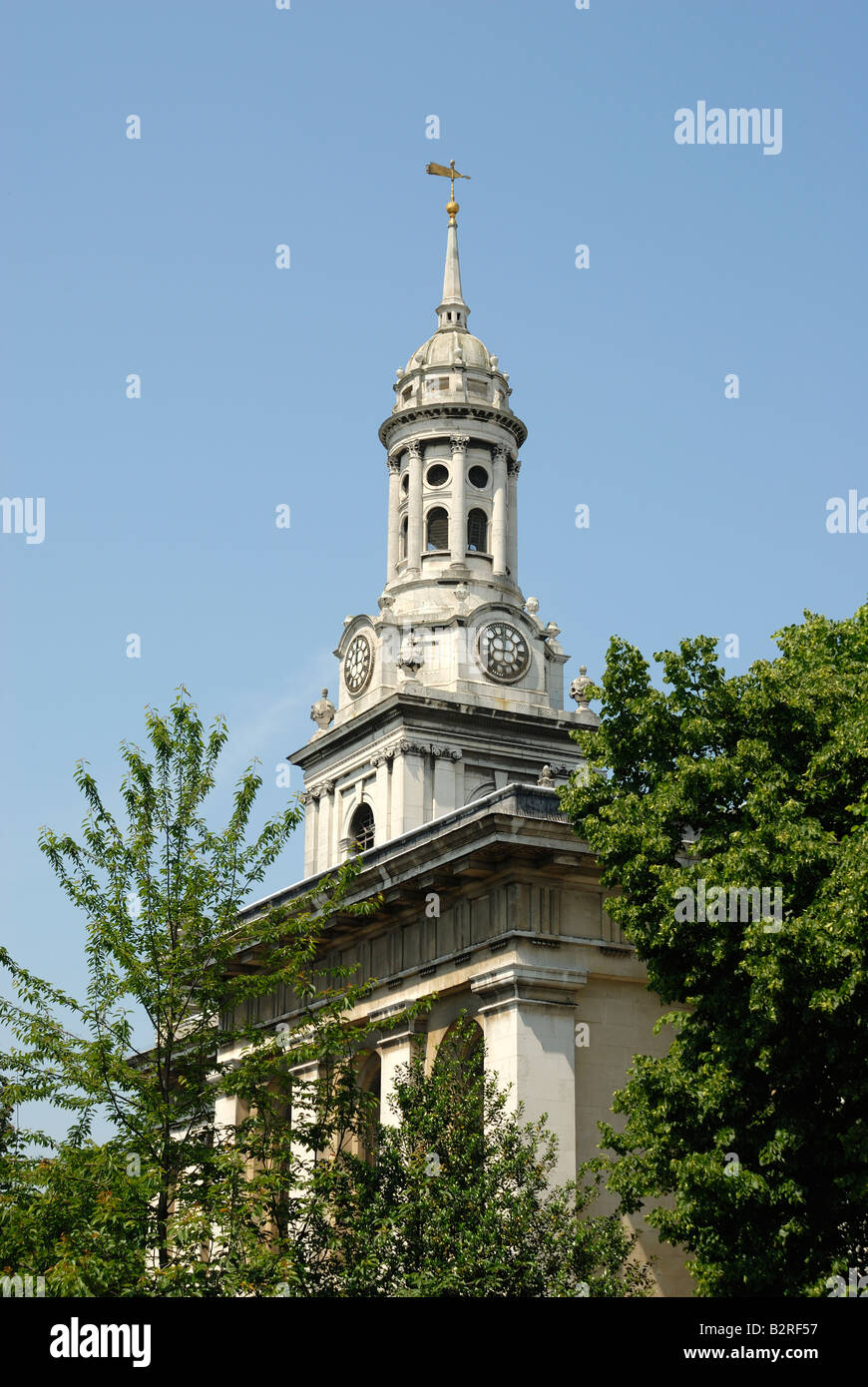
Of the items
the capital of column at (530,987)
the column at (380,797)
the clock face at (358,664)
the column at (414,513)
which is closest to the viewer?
the capital of column at (530,987)

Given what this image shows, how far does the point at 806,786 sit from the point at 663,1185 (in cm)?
719

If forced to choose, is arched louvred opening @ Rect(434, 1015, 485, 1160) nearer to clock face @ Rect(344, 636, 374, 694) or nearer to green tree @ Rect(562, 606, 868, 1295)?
green tree @ Rect(562, 606, 868, 1295)

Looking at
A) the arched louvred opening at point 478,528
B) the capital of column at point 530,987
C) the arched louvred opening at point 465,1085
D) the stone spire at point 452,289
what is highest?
the stone spire at point 452,289

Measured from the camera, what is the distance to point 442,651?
7256 centimetres

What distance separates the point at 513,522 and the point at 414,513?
4611mm

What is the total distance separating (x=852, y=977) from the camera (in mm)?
26078

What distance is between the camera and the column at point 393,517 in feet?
259

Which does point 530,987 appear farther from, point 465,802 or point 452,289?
point 452,289

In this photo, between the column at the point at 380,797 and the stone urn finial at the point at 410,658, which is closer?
the column at the point at 380,797

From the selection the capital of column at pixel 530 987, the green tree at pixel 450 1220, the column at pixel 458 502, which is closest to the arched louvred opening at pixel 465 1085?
the green tree at pixel 450 1220

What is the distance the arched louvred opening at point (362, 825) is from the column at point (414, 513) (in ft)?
36.8

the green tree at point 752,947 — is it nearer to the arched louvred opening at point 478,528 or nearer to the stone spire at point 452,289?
the arched louvred opening at point 478,528

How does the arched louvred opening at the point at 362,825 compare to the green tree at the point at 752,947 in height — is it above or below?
above

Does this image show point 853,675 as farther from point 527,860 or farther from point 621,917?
point 527,860
